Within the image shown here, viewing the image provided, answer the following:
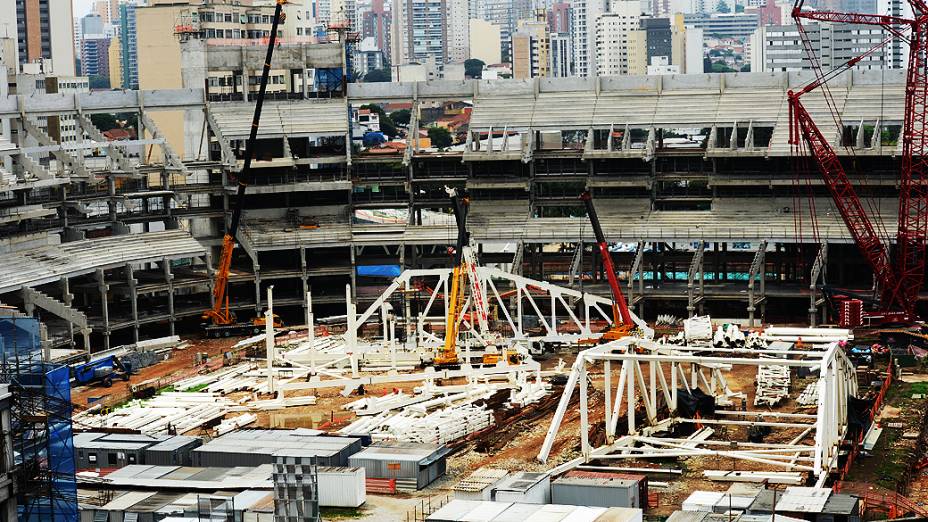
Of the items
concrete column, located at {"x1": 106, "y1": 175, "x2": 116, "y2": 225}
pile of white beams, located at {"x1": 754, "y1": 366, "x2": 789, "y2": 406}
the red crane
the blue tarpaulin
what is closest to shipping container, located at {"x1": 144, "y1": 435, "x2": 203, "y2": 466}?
pile of white beams, located at {"x1": 754, "y1": 366, "x2": 789, "y2": 406}

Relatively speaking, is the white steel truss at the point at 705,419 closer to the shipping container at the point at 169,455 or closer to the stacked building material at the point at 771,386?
the stacked building material at the point at 771,386

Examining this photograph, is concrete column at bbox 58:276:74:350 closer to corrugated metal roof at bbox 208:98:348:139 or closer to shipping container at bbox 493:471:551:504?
corrugated metal roof at bbox 208:98:348:139

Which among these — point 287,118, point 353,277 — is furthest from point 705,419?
point 287,118

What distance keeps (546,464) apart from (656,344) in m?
8.87

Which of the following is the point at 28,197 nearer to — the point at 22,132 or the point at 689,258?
the point at 22,132

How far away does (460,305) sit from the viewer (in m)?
80.1

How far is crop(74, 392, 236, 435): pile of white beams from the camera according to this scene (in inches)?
2635

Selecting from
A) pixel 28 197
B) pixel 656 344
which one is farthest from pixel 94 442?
pixel 28 197

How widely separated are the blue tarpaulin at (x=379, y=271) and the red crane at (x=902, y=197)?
2341cm

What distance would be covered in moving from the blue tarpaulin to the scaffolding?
5092 cm

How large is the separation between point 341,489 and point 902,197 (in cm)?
3954

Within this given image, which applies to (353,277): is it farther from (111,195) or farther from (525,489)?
(525,489)

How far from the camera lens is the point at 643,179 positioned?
310ft

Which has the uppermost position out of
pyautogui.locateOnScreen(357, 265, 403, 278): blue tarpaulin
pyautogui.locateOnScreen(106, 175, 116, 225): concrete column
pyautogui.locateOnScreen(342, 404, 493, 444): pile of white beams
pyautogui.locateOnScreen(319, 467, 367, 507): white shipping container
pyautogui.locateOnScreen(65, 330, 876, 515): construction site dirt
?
pyautogui.locateOnScreen(106, 175, 116, 225): concrete column
